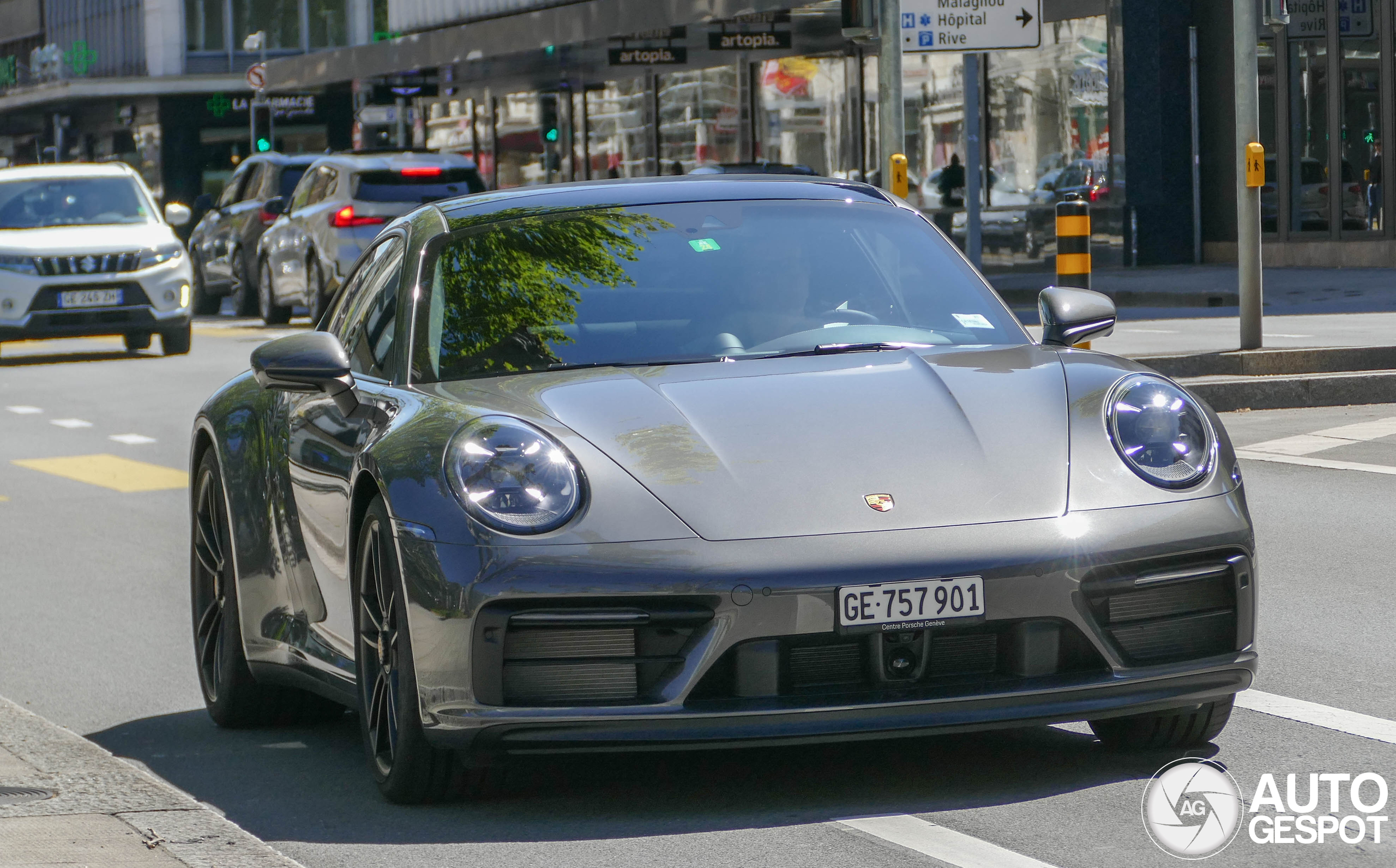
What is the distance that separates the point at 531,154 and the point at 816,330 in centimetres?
3864

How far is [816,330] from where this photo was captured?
17.7ft

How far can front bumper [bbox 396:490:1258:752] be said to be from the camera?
4332 mm

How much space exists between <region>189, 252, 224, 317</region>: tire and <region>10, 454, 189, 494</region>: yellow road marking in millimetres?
15918

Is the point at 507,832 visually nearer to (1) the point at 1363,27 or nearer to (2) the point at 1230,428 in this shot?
(2) the point at 1230,428

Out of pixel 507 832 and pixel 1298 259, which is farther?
pixel 1298 259

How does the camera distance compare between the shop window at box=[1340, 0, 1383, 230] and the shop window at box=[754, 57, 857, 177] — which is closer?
Result: the shop window at box=[1340, 0, 1383, 230]

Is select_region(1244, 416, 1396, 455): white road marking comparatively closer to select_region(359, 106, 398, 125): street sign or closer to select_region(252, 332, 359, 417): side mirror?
select_region(252, 332, 359, 417): side mirror

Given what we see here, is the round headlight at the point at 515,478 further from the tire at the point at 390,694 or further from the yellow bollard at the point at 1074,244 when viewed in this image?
the yellow bollard at the point at 1074,244

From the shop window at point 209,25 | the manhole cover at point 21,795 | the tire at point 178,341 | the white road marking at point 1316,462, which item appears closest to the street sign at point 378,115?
the tire at point 178,341

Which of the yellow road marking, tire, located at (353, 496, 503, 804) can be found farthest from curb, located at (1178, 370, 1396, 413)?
tire, located at (353, 496, 503, 804)

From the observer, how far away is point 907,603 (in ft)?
14.3

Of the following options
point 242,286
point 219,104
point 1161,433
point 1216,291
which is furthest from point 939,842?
point 219,104

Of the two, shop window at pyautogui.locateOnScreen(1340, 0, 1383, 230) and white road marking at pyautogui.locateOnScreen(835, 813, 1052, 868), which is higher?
shop window at pyautogui.locateOnScreen(1340, 0, 1383, 230)

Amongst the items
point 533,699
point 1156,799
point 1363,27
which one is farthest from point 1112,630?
point 1363,27
